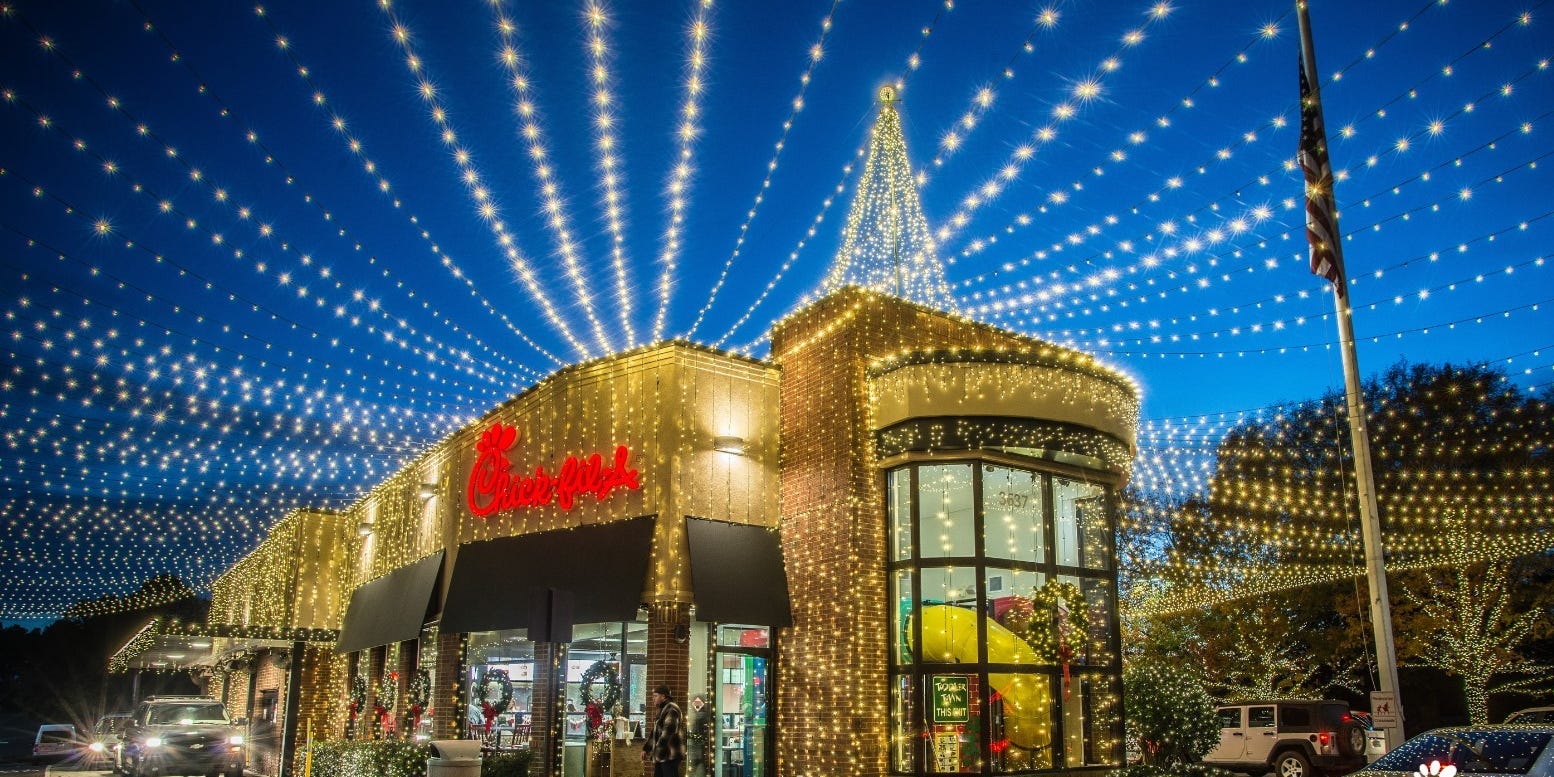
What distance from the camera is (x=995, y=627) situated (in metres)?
12.9

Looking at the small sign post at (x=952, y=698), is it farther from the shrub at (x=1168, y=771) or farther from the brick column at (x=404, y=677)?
the brick column at (x=404, y=677)

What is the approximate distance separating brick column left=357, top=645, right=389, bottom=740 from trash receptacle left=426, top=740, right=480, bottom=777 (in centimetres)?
1032

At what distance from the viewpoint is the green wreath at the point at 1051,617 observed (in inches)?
503

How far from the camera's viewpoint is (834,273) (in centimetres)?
1513

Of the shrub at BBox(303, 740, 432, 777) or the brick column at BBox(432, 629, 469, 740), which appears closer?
the shrub at BBox(303, 740, 432, 777)

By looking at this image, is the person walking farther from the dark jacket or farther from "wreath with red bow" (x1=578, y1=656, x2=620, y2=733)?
"wreath with red bow" (x1=578, y1=656, x2=620, y2=733)

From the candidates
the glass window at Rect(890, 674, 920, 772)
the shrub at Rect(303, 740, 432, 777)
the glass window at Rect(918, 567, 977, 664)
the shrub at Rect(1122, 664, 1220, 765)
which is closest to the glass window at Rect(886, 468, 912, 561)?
the glass window at Rect(918, 567, 977, 664)

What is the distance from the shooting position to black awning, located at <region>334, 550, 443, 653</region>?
17.7 meters

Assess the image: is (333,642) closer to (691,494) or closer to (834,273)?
(691,494)

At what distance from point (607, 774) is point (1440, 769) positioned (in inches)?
367

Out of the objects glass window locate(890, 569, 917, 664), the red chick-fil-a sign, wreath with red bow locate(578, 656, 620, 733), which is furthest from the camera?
the red chick-fil-a sign

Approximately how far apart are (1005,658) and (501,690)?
7.92 meters

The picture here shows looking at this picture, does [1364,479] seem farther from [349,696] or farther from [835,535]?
[349,696]

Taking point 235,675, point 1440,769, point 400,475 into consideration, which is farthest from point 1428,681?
point 235,675
